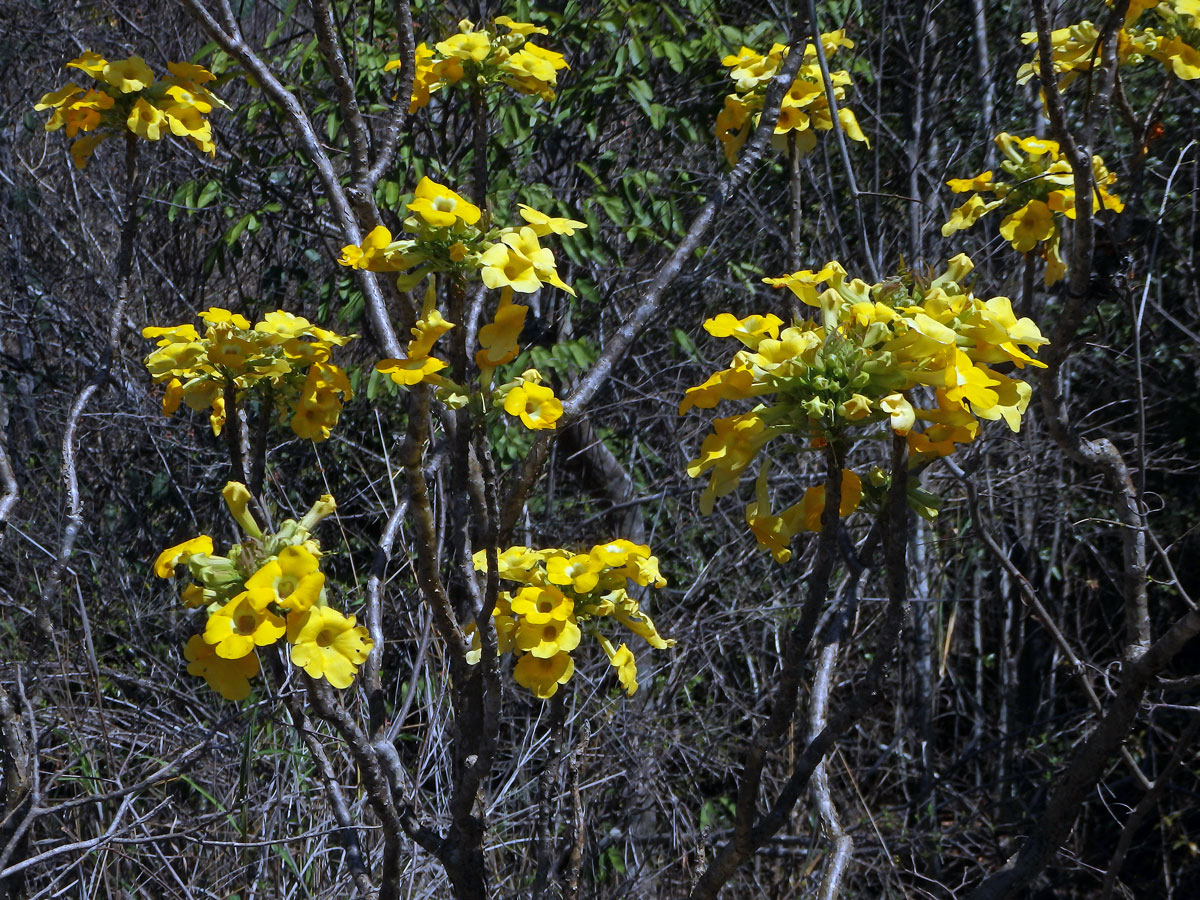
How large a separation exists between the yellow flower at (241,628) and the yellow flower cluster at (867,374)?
0.50 metres

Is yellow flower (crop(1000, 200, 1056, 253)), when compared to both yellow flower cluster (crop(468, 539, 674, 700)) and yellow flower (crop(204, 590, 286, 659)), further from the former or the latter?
yellow flower (crop(204, 590, 286, 659))

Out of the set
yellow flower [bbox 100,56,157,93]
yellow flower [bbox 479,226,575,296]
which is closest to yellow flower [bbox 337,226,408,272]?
yellow flower [bbox 479,226,575,296]

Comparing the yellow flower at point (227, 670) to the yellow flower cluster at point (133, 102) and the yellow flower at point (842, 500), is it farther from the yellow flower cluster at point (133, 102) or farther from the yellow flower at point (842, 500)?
the yellow flower cluster at point (133, 102)

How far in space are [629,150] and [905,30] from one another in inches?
49.5

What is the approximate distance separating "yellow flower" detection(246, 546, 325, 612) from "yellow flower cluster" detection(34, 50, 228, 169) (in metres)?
1.23

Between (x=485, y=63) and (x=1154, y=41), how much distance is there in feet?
4.11

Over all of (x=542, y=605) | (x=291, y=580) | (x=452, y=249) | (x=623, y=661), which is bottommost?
(x=623, y=661)

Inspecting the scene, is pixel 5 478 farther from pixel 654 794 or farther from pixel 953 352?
pixel 654 794

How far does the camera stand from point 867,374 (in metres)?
1.01

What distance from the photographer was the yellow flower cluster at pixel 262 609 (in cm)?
106

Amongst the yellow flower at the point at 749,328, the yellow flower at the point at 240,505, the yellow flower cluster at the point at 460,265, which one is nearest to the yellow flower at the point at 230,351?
the yellow flower at the point at 240,505

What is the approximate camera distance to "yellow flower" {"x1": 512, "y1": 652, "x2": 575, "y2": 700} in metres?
1.25

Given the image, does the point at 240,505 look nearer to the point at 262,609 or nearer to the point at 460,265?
the point at 262,609

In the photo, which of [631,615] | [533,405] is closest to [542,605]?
[631,615]
